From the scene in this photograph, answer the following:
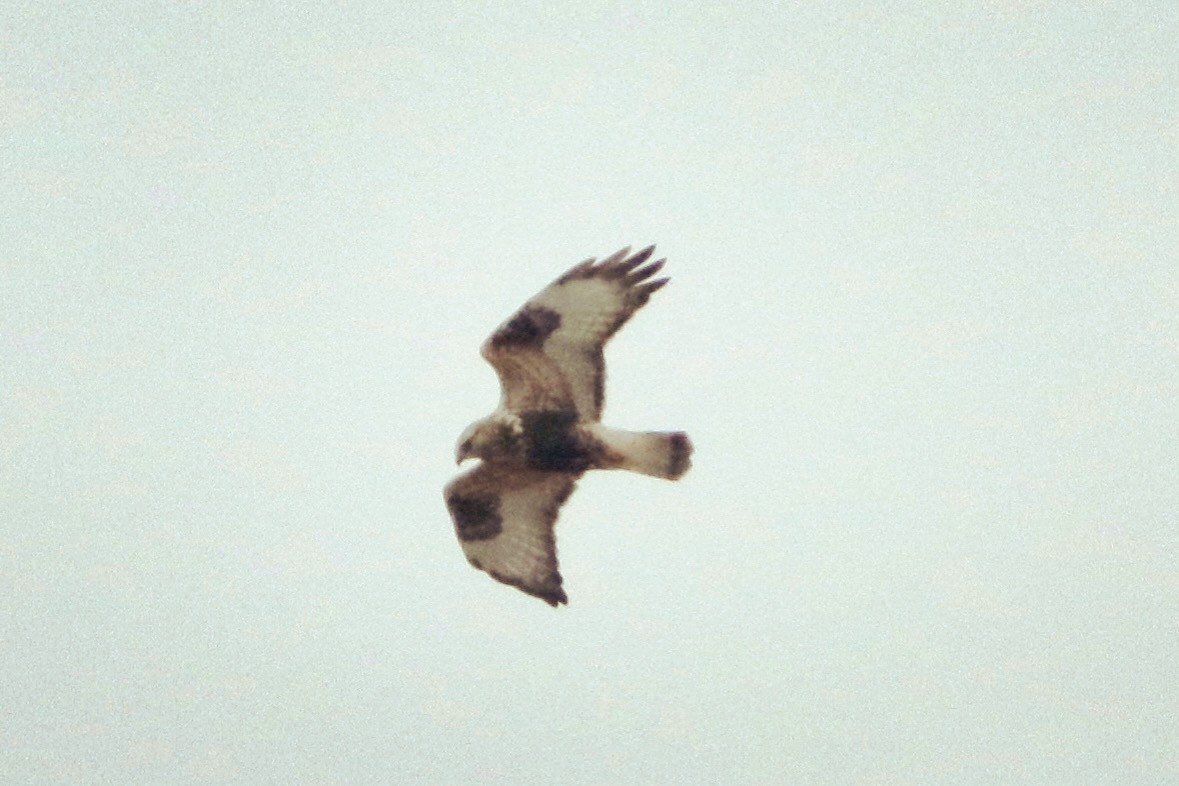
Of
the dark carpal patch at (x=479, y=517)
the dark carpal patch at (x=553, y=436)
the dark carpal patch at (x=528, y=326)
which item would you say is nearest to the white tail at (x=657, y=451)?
the dark carpal patch at (x=553, y=436)

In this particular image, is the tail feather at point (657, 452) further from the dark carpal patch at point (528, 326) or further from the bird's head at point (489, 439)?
the dark carpal patch at point (528, 326)

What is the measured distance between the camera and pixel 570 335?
20.4 feet

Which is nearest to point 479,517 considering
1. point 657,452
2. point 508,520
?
point 508,520

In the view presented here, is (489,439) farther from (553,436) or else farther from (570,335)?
(570,335)

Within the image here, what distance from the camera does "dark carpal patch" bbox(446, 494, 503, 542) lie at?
22.7 ft

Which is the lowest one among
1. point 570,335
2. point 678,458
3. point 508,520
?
point 508,520

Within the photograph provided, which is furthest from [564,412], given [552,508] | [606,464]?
[552,508]

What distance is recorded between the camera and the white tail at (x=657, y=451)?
6223 millimetres

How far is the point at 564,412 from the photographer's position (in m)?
6.35

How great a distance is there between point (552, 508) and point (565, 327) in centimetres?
144

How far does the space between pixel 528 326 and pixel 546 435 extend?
2.46 feet

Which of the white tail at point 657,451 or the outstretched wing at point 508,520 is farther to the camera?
the outstretched wing at point 508,520

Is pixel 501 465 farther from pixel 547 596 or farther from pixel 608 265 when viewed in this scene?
pixel 608 265

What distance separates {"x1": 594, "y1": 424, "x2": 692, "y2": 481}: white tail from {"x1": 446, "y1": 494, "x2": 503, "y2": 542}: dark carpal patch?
118 centimetres
